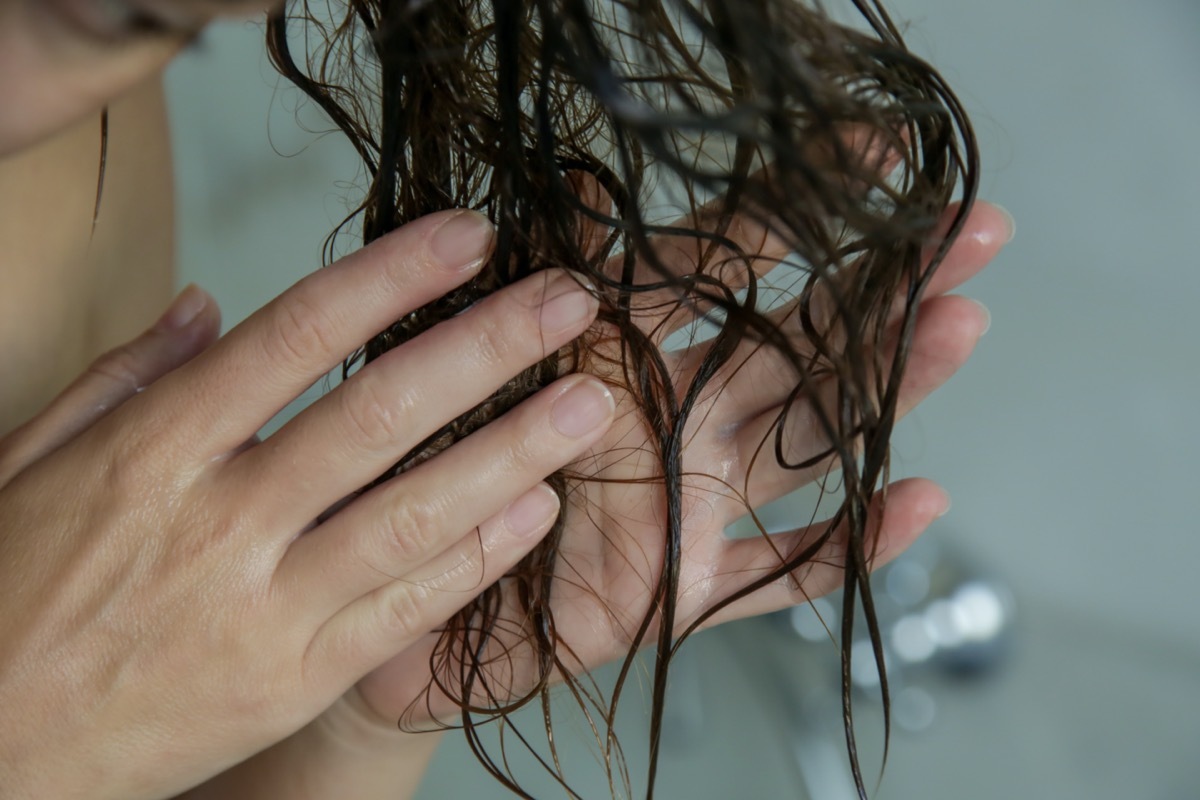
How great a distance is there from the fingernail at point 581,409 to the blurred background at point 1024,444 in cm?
63

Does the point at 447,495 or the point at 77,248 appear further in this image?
the point at 77,248

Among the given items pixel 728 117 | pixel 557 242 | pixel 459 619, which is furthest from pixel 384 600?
pixel 728 117

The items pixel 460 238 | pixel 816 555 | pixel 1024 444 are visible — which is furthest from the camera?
pixel 1024 444

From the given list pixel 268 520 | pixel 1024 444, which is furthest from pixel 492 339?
pixel 1024 444

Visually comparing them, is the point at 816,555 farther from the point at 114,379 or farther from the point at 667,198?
the point at 114,379

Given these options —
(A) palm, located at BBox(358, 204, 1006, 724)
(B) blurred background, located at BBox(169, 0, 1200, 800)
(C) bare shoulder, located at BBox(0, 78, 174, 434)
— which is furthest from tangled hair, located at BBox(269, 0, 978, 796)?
(B) blurred background, located at BBox(169, 0, 1200, 800)

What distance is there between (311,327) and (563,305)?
11 centimetres

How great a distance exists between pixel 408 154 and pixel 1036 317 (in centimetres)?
81

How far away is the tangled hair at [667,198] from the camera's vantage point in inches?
13.2

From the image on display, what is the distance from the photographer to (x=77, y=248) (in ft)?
2.36

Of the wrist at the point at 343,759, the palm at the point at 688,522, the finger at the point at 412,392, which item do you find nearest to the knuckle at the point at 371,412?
the finger at the point at 412,392

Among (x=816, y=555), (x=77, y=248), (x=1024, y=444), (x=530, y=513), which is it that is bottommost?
(x=1024, y=444)

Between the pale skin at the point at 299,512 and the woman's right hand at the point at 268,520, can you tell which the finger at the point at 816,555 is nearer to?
the pale skin at the point at 299,512

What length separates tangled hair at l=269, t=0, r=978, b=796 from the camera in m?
0.34
